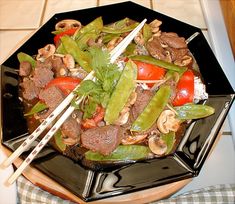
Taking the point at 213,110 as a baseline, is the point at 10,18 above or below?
above

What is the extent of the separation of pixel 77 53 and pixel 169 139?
329 mm

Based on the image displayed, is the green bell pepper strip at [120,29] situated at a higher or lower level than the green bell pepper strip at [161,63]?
higher

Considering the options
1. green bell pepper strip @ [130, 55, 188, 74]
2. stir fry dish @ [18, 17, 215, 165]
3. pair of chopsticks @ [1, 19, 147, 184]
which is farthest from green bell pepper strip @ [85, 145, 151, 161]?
green bell pepper strip @ [130, 55, 188, 74]

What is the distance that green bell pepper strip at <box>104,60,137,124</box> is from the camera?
90 centimetres

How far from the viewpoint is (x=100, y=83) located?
91 cm

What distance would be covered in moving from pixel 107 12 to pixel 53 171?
55 cm

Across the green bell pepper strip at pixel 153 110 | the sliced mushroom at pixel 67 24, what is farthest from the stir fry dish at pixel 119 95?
the sliced mushroom at pixel 67 24

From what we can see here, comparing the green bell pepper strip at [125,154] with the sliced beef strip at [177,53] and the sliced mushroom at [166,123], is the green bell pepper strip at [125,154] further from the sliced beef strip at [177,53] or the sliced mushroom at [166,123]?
the sliced beef strip at [177,53]

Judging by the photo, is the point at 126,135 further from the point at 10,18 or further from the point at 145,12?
the point at 10,18

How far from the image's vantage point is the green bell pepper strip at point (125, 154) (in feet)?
2.93

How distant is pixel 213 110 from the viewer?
956 millimetres

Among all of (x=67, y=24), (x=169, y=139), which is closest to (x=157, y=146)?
(x=169, y=139)

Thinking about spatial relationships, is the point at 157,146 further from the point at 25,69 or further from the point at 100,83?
the point at 25,69

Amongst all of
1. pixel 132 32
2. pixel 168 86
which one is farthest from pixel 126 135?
pixel 132 32
